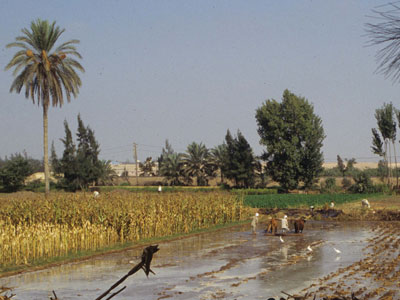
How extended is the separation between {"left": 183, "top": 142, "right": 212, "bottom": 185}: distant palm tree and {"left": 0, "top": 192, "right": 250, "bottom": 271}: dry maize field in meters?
51.9

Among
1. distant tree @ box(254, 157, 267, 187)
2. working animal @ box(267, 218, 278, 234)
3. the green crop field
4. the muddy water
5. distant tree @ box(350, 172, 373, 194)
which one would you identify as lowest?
the muddy water

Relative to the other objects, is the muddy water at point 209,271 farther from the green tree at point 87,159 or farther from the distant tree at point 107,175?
the distant tree at point 107,175

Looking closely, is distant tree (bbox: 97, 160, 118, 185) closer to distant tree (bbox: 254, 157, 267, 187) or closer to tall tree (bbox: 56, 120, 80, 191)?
tall tree (bbox: 56, 120, 80, 191)

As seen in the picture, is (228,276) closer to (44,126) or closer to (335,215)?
(335,215)

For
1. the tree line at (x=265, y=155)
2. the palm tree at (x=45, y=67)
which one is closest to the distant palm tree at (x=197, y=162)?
the tree line at (x=265, y=155)

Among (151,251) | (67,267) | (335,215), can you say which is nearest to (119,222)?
(67,267)

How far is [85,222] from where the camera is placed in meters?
23.4

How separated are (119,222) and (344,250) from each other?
10.8 metres

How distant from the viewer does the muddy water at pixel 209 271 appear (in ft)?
46.2

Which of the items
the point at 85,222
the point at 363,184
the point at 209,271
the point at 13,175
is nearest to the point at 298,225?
the point at 85,222

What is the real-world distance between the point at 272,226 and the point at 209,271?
12.4 meters

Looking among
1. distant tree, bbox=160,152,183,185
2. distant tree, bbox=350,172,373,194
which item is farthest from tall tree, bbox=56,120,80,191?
distant tree, bbox=350,172,373,194

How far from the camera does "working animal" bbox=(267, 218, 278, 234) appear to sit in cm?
2900

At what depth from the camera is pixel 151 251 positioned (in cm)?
150
